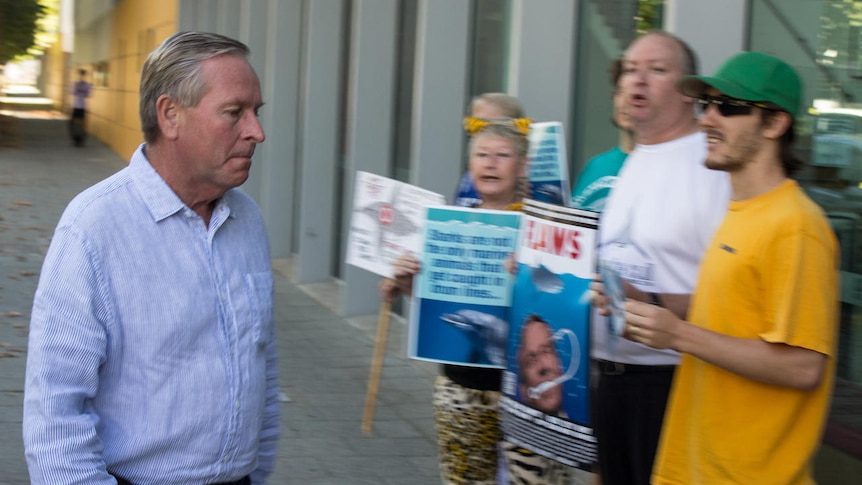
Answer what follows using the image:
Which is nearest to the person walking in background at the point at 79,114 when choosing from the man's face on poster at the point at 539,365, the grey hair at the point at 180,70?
the man's face on poster at the point at 539,365

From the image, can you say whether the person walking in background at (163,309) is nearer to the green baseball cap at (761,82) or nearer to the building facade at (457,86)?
the green baseball cap at (761,82)

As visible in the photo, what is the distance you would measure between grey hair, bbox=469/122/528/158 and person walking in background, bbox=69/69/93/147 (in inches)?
1160

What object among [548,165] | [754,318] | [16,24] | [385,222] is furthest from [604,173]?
[16,24]

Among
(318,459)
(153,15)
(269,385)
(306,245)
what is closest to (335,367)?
(318,459)

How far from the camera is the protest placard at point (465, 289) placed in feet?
13.5

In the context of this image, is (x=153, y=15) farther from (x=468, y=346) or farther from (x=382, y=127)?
(x=468, y=346)

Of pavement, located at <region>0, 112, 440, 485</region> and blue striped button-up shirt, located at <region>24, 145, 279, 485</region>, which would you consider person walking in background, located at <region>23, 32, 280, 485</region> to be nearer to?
blue striped button-up shirt, located at <region>24, 145, 279, 485</region>

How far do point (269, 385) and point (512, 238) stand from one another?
1.40 m

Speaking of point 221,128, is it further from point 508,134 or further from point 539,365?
point 508,134

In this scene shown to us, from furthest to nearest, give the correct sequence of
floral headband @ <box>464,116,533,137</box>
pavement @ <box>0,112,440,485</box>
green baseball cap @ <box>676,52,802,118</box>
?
pavement @ <box>0,112,440,485</box>, floral headband @ <box>464,116,533,137</box>, green baseball cap @ <box>676,52,802,118</box>

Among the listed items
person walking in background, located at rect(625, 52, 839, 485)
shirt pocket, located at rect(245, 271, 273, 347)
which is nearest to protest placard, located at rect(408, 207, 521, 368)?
person walking in background, located at rect(625, 52, 839, 485)

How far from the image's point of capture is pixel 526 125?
4.54 metres

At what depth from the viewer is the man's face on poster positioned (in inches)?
146

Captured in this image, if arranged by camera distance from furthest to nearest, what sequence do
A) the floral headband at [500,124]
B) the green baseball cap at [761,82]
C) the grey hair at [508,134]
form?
the floral headband at [500,124] → the grey hair at [508,134] → the green baseball cap at [761,82]
